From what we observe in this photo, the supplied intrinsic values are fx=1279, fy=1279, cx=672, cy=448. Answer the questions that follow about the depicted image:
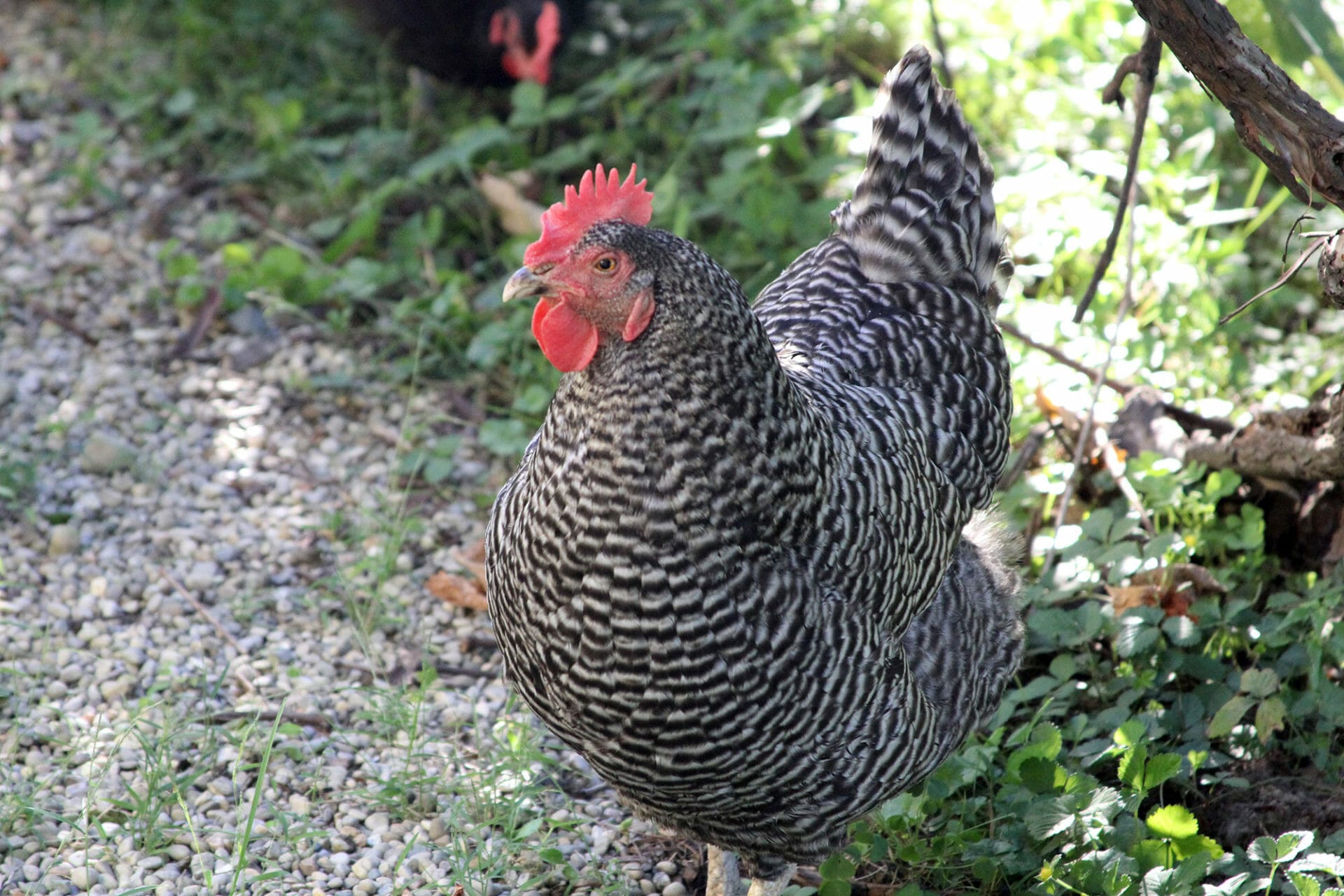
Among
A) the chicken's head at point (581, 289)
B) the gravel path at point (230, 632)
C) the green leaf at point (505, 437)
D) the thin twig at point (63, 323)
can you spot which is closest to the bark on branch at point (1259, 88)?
the chicken's head at point (581, 289)

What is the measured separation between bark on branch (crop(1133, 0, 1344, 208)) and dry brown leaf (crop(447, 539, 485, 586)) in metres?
2.42

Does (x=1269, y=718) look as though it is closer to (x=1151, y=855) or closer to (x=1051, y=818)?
(x=1151, y=855)

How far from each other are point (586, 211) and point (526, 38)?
365 centimetres

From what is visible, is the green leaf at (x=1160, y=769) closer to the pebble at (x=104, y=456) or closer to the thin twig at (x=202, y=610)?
the thin twig at (x=202, y=610)

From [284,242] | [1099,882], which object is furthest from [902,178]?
[284,242]

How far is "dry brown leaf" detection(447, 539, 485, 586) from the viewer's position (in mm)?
3973

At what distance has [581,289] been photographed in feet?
7.55

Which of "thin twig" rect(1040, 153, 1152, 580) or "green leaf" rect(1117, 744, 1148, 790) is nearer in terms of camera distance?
"green leaf" rect(1117, 744, 1148, 790)

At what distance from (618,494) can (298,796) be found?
58.3 inches

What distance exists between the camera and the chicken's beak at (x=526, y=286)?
2.32m

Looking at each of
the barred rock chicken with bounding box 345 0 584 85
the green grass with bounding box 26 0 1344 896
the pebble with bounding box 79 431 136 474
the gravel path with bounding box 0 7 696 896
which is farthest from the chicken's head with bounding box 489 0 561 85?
the pebble with bounding box 79 431 136 474

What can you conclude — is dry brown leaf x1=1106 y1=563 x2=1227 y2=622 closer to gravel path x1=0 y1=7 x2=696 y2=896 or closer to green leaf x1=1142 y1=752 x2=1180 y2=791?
green leaf x1=1142 y1=752 x2=1180 y2=791

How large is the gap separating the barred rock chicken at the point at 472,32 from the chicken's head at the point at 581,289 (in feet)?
11.9

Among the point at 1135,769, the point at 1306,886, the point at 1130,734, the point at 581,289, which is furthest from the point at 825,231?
the point at 1306,886
